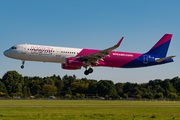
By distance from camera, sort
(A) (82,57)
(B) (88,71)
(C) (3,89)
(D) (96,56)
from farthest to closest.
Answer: (C) (3,89) → (B) (88,71) → (D) (96,56) → (A) (82,57)

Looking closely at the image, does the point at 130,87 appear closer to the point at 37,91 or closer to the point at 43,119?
the point at 37,91

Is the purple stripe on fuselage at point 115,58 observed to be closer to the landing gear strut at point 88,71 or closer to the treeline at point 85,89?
the landing gear strut at point 88,71

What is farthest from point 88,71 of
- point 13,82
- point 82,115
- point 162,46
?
point 13,82

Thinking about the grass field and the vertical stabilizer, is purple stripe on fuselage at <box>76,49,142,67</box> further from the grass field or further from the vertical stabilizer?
the grass field

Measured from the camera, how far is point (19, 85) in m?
156

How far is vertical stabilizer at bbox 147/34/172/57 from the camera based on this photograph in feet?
175

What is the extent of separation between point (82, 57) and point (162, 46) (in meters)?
20.6

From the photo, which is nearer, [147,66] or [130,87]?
[147,66]

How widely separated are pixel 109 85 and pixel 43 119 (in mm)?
128929

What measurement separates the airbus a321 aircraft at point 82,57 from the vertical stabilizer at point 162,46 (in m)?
1.80

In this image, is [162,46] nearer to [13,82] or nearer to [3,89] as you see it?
[3,89]

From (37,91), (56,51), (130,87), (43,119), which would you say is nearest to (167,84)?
(130,87)

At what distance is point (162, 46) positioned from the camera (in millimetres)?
54062

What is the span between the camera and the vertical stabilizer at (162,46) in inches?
2101
